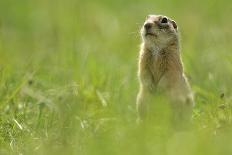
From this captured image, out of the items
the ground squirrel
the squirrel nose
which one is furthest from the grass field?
the squirrel nose

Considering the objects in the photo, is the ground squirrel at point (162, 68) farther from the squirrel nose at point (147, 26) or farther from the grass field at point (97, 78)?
the grass field at point (97, 78)

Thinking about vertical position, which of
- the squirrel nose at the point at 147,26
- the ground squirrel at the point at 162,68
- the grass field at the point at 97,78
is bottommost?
the grass field at the point at 97,78

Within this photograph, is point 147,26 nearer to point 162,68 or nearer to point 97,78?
point 162,68

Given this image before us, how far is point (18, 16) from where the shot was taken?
1581cm

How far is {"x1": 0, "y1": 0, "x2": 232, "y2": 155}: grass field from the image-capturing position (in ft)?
24.7

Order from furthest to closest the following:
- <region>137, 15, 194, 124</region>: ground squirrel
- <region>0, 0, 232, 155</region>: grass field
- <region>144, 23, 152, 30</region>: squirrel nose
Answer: <region>144, 23, 152, 30</region>: squirrel nose, <region>137, 15, 194, 124</region>: ground squirrel, <region>0, 0, 232, 155</region>: grass field

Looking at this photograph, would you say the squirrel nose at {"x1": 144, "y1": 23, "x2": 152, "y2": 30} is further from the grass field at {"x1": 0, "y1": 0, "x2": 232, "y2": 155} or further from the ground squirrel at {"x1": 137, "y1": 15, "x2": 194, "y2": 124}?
the grass field at {"x1": 0, "y1": 0, "x2": 232, "y2": 155}

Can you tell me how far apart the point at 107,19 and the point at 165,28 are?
581cm

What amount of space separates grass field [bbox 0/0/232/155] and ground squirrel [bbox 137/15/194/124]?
9.0 inches

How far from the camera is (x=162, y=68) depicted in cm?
888

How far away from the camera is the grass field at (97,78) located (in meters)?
7.52

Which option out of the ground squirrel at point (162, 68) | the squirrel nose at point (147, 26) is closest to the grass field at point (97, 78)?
the ground squirrel at point (162, 68)

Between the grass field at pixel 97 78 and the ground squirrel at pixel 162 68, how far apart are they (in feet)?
0.75

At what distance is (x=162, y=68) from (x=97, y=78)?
1.71 meters
